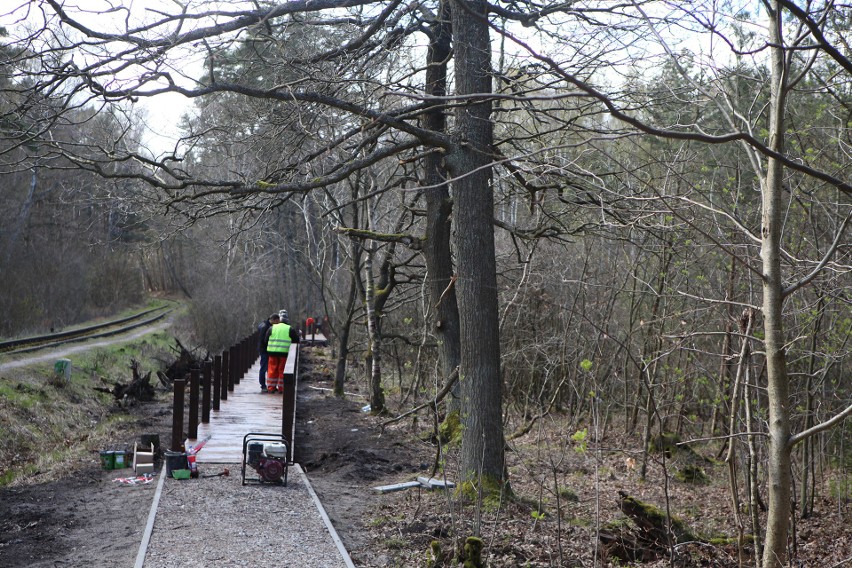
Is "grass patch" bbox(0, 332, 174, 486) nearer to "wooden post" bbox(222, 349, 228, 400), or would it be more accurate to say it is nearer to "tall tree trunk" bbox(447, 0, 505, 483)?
"wooden post" bbox(222, 349, 228, 400)

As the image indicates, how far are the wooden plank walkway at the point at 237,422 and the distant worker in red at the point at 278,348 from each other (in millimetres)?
291

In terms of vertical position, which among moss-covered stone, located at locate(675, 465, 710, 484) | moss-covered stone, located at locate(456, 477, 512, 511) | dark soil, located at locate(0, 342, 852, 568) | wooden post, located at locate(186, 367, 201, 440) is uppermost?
wooden post, located at locate(186, 367, 201, 440)

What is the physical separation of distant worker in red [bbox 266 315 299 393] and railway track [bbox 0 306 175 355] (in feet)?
26.9

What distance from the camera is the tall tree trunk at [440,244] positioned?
12.4 m

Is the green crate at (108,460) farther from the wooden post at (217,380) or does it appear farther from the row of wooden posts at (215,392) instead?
the wooden post at (217,380)

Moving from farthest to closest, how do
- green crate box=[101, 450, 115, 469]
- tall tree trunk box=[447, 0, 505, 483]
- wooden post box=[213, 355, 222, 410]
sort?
wooden post box=[213, 355, 222, 410] < green crate box=[101, 450, 115, 469] < tall tree trunk box=[447, 0, 505, 483]

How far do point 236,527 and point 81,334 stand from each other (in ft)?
83.9

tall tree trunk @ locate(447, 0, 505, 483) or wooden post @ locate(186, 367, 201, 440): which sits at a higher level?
tall tree trunk @ locate(447, 0, 505, 483)

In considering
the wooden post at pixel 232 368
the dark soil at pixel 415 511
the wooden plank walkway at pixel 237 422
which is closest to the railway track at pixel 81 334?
the wooden post at pixel 232 368

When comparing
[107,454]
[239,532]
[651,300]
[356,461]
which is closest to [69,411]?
[107,454]

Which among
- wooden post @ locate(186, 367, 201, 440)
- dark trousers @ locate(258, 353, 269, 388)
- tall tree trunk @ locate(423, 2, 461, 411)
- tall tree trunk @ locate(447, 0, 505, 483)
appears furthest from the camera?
dark trousers @ locate(258, 353, 269, 388)

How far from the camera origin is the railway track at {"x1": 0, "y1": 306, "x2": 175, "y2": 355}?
23.8m

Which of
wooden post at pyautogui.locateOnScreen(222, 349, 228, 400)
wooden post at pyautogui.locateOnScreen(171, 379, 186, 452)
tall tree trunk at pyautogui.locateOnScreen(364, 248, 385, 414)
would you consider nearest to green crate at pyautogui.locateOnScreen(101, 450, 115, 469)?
wooden post at pyautogui.locateOnScreen(171, 379, 186, 452)

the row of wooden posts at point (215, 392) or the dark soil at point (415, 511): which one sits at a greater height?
the row of wooden posts at point (215, 392)
